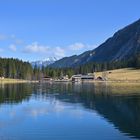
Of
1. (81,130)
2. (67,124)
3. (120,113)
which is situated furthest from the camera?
(120,113)

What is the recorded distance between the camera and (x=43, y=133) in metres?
53.0

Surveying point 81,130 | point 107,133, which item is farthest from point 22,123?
point 107,133

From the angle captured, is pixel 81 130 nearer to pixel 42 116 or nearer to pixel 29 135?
pixel 29 135

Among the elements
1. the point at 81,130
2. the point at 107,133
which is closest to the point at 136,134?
the point at 107,133

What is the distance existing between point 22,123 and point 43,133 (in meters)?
9.16

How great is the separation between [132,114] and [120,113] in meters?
3.13

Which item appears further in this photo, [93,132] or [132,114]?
[132,114]

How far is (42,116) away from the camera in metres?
70.6

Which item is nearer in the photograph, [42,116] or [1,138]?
[1,138]


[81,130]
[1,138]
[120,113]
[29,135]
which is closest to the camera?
[1,138]

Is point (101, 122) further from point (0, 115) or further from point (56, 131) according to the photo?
point (0, 115)

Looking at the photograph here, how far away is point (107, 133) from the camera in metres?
52.9

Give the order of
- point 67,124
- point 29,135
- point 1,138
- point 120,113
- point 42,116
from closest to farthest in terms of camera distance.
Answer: point 1,138 → point 29,135 → point 67,124 → point 42,116 → point 120,113

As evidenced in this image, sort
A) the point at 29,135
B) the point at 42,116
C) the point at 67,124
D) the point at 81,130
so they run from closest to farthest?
1. the point at 29,135
2. the point at 81,130
3. the point at 67,124
4. the point at 42,116
